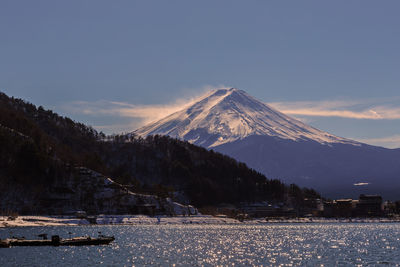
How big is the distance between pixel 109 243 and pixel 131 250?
2204 cm

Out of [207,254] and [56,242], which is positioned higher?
[56,242]

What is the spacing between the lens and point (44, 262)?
128 metres

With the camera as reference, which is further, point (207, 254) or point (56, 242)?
point (56, 242)

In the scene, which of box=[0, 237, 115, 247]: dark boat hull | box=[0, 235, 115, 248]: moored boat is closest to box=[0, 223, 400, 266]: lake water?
box=[0, 237, 115, 247]: dark boat hull

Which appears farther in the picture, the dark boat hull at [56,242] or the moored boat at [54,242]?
the dark boat hull at [56,242]

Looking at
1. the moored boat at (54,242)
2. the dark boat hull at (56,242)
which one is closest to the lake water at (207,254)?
the dark boat hull at (56,242)

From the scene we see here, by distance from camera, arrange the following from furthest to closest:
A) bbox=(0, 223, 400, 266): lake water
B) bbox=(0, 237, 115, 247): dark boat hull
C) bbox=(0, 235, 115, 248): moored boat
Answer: bbox=(0, 237, 115, 247): dark boat hull, bbox=(0, 235, 115, 248): moored boat, bbox=(0, 223, 400, 266): lake water

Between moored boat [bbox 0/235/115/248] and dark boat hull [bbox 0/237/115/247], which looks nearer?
moored boat [bbox 0/235/115/248]

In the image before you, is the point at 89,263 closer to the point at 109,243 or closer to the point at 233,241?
the point at 109,243

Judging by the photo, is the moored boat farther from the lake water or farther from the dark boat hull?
the lake water

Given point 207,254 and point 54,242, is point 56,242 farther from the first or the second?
point 207,254

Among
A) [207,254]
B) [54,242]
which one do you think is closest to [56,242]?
[54,242]

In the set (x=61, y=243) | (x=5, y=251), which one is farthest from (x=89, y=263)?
(x=61, y=243)

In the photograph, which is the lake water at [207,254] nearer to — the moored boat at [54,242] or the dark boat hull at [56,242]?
the dark boat hull at [56,242]
